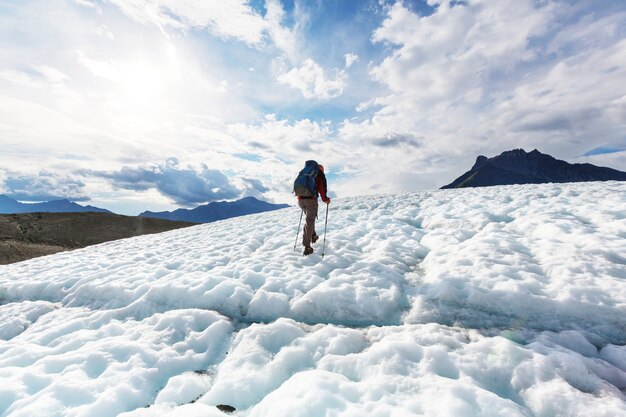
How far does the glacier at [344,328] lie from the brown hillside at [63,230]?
3275 cm

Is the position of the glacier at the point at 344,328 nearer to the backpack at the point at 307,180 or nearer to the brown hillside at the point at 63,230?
the backpack at the point at 307,180

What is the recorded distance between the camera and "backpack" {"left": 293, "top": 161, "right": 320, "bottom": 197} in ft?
35.3

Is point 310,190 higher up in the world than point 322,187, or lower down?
lower down

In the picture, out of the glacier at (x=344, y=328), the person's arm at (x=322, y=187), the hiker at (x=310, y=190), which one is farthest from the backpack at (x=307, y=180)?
the glacier at (x=344, y=328)

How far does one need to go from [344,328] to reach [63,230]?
5123 cm

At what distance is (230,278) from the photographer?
905 cm

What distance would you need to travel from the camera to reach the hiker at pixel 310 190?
1076cm

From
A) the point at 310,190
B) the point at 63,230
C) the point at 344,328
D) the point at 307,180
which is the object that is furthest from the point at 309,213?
the point at 63,230

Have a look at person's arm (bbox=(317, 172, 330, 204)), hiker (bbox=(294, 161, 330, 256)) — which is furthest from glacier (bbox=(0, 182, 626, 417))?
person's arm (bbox=(317, 172, 330, 204))

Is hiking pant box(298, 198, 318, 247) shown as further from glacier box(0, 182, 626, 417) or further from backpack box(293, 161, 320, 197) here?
glacier box(0, 182, 626, 417)

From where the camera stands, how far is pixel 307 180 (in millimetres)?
10805

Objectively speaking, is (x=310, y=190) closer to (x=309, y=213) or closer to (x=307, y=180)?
(x=307, y=180)

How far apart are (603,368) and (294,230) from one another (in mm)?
11540

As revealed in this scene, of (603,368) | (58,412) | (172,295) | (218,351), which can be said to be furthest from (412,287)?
(58,412)
